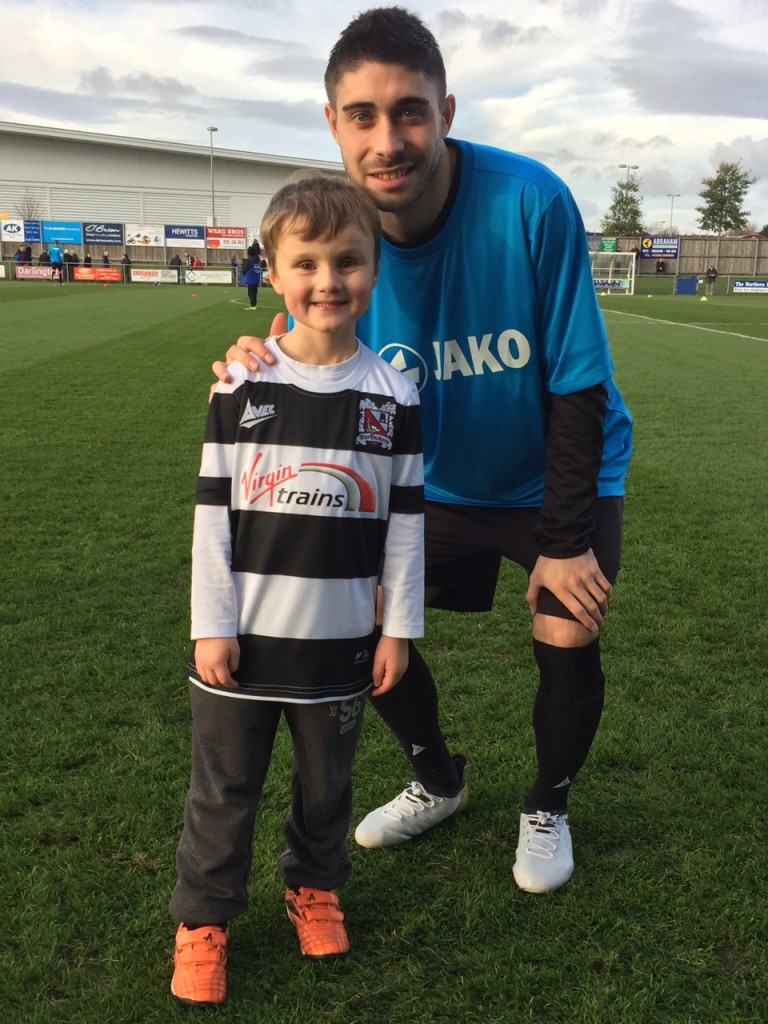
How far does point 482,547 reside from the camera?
269 centimetres

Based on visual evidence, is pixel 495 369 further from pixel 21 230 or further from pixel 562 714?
pixel 21 230

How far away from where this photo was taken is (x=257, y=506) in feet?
6.38

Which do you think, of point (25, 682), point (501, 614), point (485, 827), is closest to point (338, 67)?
point (485, 827)

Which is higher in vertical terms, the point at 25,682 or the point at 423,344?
the point at 423,344

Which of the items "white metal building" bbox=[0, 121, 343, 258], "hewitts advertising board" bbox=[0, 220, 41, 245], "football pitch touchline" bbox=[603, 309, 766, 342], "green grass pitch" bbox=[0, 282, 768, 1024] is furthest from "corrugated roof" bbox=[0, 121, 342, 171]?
"green grass pitch" bbox=[0, 282, 768, 1024]

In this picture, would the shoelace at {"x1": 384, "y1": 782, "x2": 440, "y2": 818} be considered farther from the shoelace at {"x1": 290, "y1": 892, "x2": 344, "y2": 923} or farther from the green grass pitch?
the shoelace at {"x1": 290, "y1": 892, "x2": 344, "y2": 923}

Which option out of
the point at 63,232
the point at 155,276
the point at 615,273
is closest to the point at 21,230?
the point at 63,232

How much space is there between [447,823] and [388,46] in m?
2.13

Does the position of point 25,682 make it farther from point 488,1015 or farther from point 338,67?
point 338,67

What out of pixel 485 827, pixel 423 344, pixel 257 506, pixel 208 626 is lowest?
pixel 485 827

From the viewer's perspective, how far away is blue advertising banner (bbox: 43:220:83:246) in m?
57.1

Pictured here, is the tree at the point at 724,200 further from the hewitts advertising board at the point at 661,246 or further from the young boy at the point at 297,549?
the young boy at the point at 297,549

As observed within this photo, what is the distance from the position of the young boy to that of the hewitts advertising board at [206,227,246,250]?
6053cm

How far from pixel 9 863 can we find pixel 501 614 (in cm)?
255
